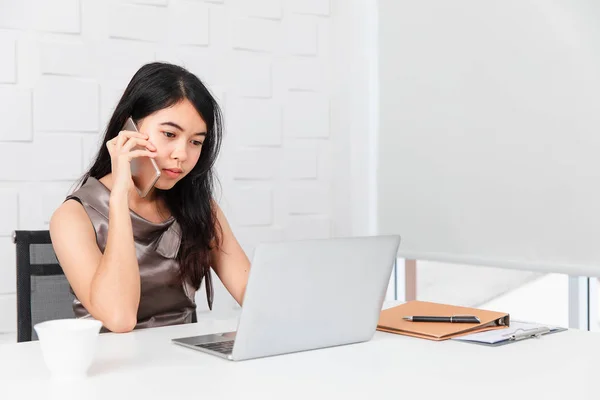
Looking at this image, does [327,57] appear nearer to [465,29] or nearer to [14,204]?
[465,29]

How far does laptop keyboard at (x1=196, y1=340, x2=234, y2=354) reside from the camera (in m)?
1.32

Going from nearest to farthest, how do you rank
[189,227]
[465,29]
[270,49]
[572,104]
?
1. [189,227]
2. [572,104]
3. [465,29]
4. [270,49]

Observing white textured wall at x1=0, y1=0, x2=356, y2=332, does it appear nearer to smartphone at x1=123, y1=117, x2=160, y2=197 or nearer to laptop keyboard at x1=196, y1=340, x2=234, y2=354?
smartphone at x1=123, y1=117, x2=160, y2=197

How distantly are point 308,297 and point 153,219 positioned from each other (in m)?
0.71

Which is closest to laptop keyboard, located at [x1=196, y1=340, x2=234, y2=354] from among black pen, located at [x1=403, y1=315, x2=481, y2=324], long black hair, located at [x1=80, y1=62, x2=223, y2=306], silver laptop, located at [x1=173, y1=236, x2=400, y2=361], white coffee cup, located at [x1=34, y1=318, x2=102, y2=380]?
silver laptop, located at [x1=173, y1=236, x2=400, y2=361]

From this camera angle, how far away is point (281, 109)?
3082 mm

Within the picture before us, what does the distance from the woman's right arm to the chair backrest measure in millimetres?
145

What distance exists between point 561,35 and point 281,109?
3.69 feet

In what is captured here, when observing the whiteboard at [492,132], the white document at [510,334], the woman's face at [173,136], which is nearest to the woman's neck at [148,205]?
the woman's face at [173,136]

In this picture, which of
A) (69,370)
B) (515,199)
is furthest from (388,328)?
(515,199)

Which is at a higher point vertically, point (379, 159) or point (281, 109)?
point (281, 109)

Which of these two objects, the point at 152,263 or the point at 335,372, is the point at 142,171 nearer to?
the point at 152,263

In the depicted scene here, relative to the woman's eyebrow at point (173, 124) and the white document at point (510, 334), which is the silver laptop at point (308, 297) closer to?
the white document at point (510, 334)

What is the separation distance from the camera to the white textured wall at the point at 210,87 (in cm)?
252
